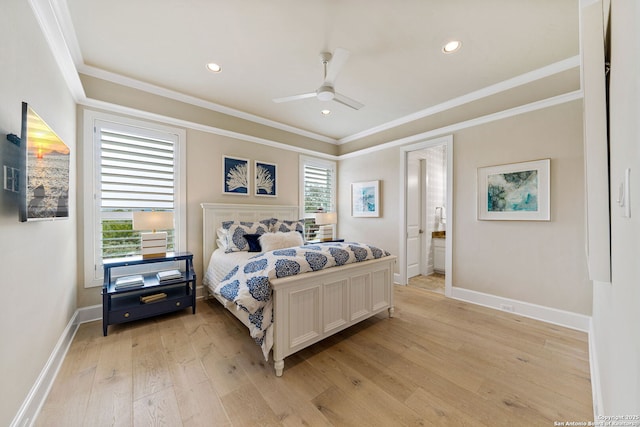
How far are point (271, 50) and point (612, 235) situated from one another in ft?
9.41

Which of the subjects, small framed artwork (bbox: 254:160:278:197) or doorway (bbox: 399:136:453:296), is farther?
small framed artwork (bbox: 254:160:278:197)

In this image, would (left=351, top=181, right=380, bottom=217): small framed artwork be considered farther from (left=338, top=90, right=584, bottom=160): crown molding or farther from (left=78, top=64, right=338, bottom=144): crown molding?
(left=78, top=64, right=338, bottom=144): crown molding

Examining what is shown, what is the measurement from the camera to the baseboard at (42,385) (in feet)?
4.56

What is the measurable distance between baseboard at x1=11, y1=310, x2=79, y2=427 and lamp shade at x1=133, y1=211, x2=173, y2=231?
1144 mm

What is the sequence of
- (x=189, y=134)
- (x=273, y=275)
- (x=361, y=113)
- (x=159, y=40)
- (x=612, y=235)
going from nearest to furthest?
(x=612, y=235) < (x=273, y=275) < (x=159, y=40) < (x=189, y=134) < (x=361, y=113)

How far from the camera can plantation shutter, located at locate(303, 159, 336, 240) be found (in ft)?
16.1

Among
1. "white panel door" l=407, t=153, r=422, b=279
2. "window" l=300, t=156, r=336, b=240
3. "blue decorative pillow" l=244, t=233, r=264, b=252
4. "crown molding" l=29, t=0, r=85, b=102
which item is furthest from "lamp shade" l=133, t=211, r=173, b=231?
"white panel door" l=407, t=153, r=422, b=279

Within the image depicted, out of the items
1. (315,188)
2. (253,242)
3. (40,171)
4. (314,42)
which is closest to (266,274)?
(253,242)

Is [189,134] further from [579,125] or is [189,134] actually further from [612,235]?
[579,125]

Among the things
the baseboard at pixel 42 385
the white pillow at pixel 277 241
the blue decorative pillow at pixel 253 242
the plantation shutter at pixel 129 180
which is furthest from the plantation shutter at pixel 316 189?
the baseboard at pixel 42 385

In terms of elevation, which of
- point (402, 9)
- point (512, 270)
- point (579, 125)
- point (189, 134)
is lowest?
point (512, 270)

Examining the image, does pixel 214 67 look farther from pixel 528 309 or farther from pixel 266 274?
pixel 528 309

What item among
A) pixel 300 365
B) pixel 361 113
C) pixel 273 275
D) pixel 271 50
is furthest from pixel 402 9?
pixel 300 365

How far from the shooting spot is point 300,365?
2.04 meters
